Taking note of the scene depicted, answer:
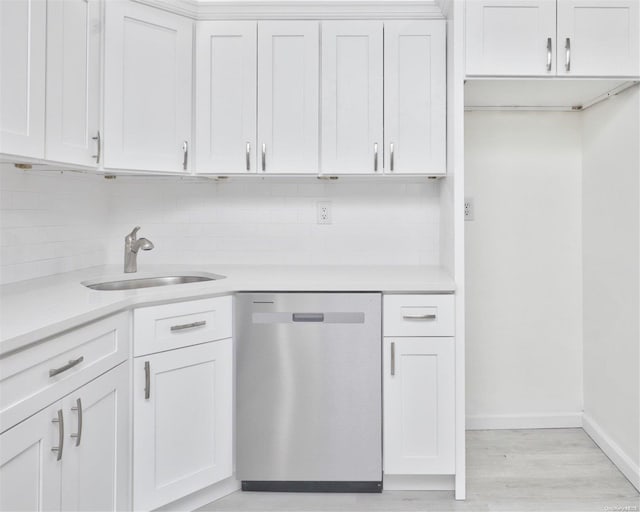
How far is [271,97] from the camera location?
237 cm

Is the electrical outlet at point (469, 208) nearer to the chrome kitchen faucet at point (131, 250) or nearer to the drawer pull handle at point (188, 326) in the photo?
the drawer pull handle at point (188, 326)

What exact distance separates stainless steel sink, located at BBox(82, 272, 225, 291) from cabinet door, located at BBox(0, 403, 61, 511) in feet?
3.02

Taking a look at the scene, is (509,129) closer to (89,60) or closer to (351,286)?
(351,286)

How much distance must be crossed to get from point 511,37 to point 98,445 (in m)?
2.21

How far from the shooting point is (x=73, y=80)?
1.89 m

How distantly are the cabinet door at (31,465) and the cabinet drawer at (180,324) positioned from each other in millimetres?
497

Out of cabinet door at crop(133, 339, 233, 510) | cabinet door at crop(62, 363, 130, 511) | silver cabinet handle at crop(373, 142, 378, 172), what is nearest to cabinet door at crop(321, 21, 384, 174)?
silver cabinet handle at crop(373, 142, 378, 172)

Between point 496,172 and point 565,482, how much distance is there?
1.55 meters

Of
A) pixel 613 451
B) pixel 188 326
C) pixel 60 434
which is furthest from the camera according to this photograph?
pixel 613 451

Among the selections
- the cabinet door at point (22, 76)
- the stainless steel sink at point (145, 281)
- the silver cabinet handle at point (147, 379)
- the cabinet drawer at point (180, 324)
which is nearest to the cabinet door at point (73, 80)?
the cabinet door at point (22, 76)

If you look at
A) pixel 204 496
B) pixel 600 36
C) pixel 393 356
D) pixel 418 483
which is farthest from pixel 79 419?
pixel 600 36

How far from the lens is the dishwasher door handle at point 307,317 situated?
2057 millimetres

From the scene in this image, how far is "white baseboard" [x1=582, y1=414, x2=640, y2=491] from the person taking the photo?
2144mm

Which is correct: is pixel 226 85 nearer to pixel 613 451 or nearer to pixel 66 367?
pixel 66 367
